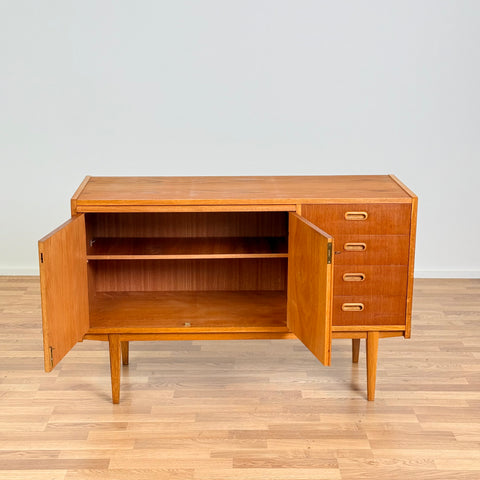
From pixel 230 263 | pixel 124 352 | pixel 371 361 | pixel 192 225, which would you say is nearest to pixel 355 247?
pixel 371 361

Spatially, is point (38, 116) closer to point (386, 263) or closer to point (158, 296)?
point (158, 296)

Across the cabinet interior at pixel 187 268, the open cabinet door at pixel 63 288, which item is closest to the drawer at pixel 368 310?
the cabinet interior at pixel 187 268

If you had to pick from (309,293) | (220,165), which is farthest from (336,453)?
(220,165)

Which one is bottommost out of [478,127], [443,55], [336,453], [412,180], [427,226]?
[336,453]

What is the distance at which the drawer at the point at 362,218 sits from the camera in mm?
2914

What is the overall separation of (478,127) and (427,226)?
72 centimetres

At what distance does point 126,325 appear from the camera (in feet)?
9.89

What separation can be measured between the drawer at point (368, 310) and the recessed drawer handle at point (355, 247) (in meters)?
0.19

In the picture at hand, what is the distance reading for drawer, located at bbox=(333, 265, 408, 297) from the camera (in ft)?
9.75

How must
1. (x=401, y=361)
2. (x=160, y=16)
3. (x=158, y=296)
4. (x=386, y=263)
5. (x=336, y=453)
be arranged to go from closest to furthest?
(x=336, y=453), (x=386, y=263), (x=158, y=296), (x=401, y=361), (x=160, y=16)

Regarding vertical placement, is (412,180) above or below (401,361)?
above

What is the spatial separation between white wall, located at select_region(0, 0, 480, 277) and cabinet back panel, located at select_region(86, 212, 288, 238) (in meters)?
1.52

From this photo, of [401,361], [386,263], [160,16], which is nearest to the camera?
[386,263]

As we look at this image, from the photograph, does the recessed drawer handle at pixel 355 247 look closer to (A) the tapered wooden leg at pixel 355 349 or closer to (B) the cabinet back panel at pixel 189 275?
(B) the cabinet back panel at pixel 189 275
